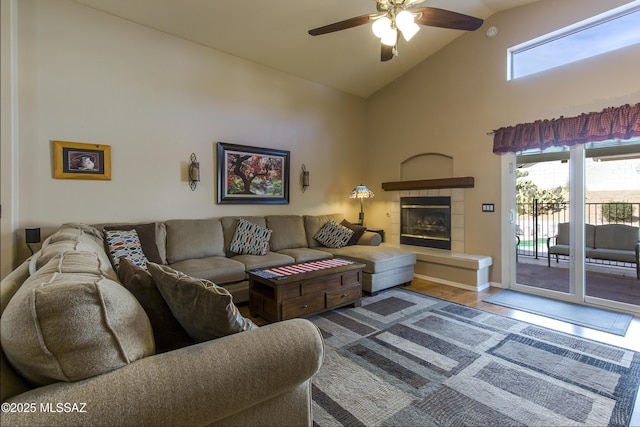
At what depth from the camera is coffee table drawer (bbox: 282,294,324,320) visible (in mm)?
2824

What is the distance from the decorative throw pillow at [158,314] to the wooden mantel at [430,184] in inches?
165

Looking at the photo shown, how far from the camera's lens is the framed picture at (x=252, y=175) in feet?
13.8

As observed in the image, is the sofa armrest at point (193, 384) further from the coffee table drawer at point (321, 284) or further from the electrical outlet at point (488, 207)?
the electrical outlet at point (488, 207)

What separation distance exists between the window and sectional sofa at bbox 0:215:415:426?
4.43 m

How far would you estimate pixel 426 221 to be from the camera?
504 centimetres

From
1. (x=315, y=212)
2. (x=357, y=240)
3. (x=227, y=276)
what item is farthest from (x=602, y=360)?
(x=315, y=212)

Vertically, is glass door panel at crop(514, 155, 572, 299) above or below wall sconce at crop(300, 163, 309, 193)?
below

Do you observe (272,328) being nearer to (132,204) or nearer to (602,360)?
(602,360)

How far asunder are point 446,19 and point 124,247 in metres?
3.65

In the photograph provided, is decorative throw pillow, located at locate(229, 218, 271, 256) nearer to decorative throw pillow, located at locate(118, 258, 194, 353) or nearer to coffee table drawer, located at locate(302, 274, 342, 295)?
coffee table drawer, located at locate(302, 274, 342, 295)

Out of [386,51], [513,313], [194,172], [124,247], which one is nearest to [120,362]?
[124,247]

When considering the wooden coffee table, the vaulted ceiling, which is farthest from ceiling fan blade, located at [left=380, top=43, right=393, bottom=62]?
the wooden coffee table

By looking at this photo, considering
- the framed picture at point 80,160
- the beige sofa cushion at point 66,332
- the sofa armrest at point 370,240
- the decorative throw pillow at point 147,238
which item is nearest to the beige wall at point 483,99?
the sofa armrest at point 370,240

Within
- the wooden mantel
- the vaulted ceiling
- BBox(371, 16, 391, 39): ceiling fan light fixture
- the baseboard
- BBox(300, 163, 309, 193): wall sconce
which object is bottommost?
the baseboard
